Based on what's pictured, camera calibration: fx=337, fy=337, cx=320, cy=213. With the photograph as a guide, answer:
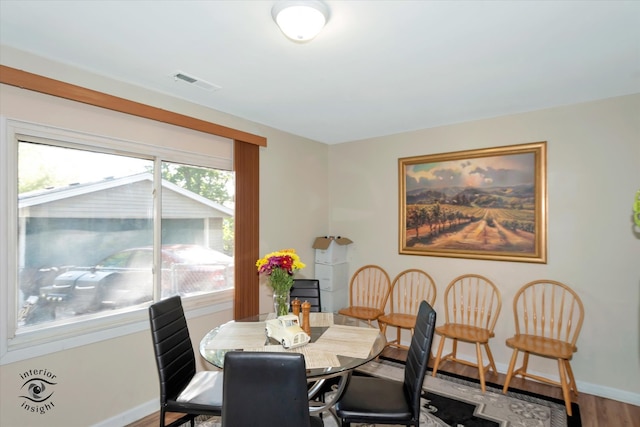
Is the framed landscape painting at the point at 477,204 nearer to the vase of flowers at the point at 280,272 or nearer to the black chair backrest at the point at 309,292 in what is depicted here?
the black chair backrest at the point at 309,292

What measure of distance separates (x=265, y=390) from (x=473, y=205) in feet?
9.77

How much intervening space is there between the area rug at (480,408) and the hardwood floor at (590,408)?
89 mm

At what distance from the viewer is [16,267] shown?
210 cm

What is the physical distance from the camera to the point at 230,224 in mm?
3361

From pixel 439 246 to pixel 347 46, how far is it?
252 cm

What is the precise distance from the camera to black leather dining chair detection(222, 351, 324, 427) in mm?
1365

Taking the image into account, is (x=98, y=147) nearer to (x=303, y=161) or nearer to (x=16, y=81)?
(x=16, y=81)

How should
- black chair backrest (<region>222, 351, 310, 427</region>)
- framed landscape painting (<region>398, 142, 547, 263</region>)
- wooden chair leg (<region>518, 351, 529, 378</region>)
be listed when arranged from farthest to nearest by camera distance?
framed landscape painting (<region>398, 142, 547, 263</region>) < wooden chair leg (<region>518, 351, 529, 378</region>) < black chair backrest (<region>222, 351, 310, 427</region>)

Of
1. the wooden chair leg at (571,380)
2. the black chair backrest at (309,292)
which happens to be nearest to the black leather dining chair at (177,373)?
the black chair backrest at (309,292)

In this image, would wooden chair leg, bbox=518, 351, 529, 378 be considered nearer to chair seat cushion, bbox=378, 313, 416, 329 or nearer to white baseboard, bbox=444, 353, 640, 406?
white baseboard, bbox=444, 353, 640, 406

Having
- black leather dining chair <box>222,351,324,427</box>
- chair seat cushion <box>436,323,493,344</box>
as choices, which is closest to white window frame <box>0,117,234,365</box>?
black leather dining chair <box>222,351,324,427</box>

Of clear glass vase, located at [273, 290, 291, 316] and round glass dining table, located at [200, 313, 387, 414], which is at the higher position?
clear glass vase, located at [273, 290, 291, 316]

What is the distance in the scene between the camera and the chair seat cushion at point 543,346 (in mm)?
A: 2666

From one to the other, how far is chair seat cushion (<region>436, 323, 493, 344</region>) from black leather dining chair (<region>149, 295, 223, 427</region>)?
213cm
